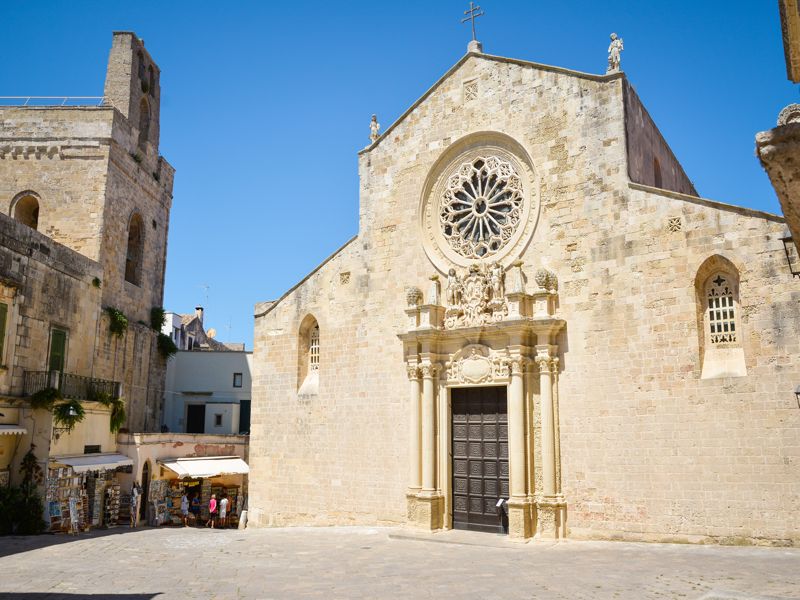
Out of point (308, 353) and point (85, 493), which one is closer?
Answer: point (308, 353)

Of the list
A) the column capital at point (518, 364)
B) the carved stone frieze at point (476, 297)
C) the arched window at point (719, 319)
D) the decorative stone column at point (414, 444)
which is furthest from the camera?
the decorative stone column at point (414, 444)

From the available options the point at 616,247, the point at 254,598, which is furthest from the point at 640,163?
the point at 254,598

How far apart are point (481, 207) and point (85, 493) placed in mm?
13158

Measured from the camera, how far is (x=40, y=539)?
15.8 meters

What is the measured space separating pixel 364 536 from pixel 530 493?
12.2 ft

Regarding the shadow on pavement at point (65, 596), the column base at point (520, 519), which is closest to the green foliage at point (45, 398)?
the shadow on pavement at point (65, 596)

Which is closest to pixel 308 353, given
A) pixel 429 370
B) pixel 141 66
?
pixel 429 370

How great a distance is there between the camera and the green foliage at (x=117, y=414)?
71.1 ft

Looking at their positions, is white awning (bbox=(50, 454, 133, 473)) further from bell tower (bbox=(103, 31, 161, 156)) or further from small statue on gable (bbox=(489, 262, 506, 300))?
small statue on gable (bbox=(489, 262, 506, 300))

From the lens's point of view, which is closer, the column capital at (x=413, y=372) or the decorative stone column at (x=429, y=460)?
the decorative stone column at (x=429, y=460)

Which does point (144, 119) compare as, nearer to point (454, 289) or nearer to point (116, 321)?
point (116, 321)

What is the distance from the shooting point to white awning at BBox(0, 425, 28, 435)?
1674 cm

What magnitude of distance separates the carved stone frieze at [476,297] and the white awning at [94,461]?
34.3 ft

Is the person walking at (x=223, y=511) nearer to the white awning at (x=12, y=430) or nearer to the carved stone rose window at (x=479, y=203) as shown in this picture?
the white awning at (x=12, y=430)
